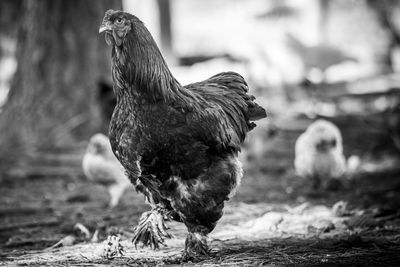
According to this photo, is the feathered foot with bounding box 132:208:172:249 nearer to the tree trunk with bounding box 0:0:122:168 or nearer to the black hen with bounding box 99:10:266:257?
the black hen with bounding box 99:10:266:257

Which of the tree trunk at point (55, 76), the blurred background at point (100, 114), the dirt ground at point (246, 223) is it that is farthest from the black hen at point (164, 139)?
the tree trunk at point (55, 76)

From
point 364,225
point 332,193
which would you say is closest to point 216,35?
point 332,193

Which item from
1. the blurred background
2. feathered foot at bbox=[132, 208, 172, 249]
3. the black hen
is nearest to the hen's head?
the black hen

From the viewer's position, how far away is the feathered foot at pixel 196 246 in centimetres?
479

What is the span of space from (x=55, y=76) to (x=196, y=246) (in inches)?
253

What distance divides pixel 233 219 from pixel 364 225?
57.3 inches

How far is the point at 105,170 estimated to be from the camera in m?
7.23

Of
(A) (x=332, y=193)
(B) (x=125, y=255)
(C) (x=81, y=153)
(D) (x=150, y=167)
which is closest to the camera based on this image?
(D) (x=150, y=167)

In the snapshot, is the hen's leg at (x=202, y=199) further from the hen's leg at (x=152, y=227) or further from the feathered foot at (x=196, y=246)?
the hen's leg at (x=152, y=227)

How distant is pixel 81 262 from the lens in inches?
186

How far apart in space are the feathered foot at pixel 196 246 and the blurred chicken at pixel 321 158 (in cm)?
340

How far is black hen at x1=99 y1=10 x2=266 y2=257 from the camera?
4.57 m

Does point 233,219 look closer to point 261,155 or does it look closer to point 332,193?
point 332,193

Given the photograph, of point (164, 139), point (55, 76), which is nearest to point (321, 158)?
point (164, 139)
